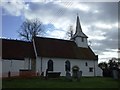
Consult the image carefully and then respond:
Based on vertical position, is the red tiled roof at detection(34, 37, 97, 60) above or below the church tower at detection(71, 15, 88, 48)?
below

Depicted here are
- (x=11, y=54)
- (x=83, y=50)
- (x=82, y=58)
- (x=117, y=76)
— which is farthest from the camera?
(x=83, y=50)

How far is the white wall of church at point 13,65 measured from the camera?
4047cm

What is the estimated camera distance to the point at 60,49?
159ft

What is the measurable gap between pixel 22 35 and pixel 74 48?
13.5 m

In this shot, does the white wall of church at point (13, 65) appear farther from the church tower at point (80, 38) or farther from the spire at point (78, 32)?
the spire at point (78, 32)

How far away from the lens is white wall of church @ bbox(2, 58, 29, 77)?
4047 cm

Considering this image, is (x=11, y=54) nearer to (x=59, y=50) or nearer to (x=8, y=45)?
(x=8, y=45)

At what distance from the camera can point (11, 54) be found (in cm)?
4222

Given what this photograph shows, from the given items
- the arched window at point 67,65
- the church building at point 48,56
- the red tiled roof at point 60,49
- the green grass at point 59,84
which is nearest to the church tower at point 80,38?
the church building at point 48,56

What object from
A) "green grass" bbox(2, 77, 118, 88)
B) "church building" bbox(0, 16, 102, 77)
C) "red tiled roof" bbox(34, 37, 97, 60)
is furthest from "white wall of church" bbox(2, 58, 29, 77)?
"green grass" bbox(2, 77, 118, 88)

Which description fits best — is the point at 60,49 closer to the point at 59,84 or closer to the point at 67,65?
the point at 67,65

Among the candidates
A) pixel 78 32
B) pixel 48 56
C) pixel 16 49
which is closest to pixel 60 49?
pixel 48 56

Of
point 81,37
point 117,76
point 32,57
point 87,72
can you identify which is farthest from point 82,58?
point 117,76

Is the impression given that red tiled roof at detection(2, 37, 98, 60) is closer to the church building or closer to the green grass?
the church building
